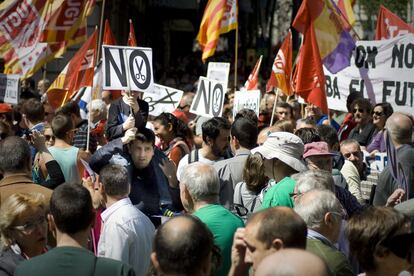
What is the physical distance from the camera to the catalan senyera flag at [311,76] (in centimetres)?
1326

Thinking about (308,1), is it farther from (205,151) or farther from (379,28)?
(205,151)

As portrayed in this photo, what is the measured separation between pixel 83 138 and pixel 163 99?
3.45 m

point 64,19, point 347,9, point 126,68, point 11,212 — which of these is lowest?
point 11,212

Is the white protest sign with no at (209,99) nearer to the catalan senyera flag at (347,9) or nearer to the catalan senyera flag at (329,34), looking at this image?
the catalan senyera flag at (329,34)

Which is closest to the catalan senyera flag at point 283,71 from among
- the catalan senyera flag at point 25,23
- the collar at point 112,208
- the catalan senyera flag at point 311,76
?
the catalan senyera flag at point 311,76

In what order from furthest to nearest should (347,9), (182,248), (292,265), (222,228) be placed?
(347,9)
(222,228)
(182,248)
(292,265)

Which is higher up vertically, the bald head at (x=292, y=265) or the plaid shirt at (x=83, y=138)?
the bald head at (x=292, y=265)

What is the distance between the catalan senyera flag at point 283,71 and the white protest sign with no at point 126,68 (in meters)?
4.07

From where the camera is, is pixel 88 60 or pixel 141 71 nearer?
pixel 141 71

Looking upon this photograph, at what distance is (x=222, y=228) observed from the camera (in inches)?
259

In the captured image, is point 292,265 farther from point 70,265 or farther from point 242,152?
point 242,152

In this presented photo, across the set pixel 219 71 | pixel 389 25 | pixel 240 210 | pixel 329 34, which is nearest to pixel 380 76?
pixel 329 34

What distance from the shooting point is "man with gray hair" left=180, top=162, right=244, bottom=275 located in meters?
6.56

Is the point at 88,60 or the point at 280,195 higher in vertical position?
the point at 88,60
